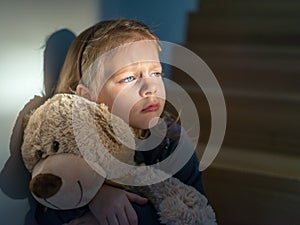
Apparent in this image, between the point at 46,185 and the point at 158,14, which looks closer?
the point at 46,185

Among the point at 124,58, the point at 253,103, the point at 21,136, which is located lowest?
the point at 253,103

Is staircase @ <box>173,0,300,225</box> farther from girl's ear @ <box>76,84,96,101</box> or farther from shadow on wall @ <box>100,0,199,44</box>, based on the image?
girl's ear @ <box>76,84,96,101</box>

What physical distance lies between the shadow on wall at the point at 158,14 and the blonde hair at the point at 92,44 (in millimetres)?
136

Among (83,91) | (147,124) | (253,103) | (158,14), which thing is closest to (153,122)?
(147,124)

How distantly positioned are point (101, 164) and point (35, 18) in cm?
26

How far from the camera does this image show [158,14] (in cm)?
91

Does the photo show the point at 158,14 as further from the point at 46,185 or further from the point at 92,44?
the point at 46,185

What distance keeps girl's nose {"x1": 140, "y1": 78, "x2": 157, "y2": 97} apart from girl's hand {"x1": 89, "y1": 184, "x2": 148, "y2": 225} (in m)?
0.15

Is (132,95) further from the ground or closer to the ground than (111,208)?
further from the ground

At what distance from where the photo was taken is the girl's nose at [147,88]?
1.99 ft

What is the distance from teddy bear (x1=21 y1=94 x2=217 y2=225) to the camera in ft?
1.68

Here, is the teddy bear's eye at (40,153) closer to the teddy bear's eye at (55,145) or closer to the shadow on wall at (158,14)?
the teddy bear's eye at (55,145)

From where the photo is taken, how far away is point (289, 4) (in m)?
1.18

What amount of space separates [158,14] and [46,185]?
0.53 metres
